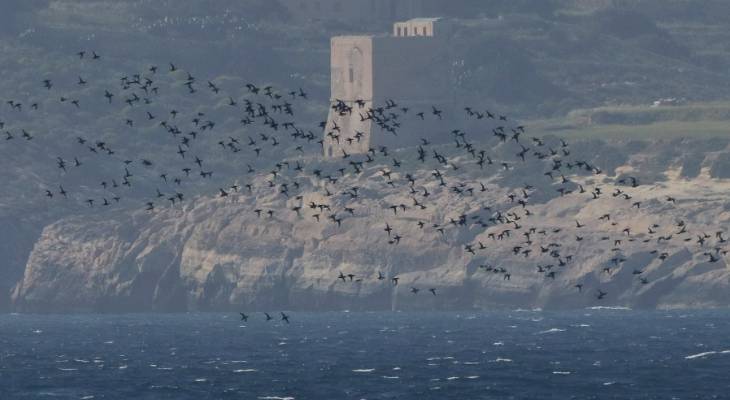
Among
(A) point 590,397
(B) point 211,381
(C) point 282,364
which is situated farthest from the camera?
(C) point 282,364

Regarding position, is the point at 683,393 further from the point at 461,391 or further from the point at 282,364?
the point at 282,364

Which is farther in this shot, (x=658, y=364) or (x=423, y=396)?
(x=658, y=364)

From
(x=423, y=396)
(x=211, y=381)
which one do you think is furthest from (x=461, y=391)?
(x=211, y=381)

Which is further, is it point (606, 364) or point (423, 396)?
point (606, 364)

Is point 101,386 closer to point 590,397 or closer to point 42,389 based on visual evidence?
point 42,389

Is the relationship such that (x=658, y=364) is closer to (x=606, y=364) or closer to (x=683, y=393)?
(x=606, y=364)

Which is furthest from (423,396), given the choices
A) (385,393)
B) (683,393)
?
(683,393)

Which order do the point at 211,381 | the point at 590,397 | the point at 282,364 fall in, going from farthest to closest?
the point at 282,364 < the point at 211,381 < the point at 590,397
